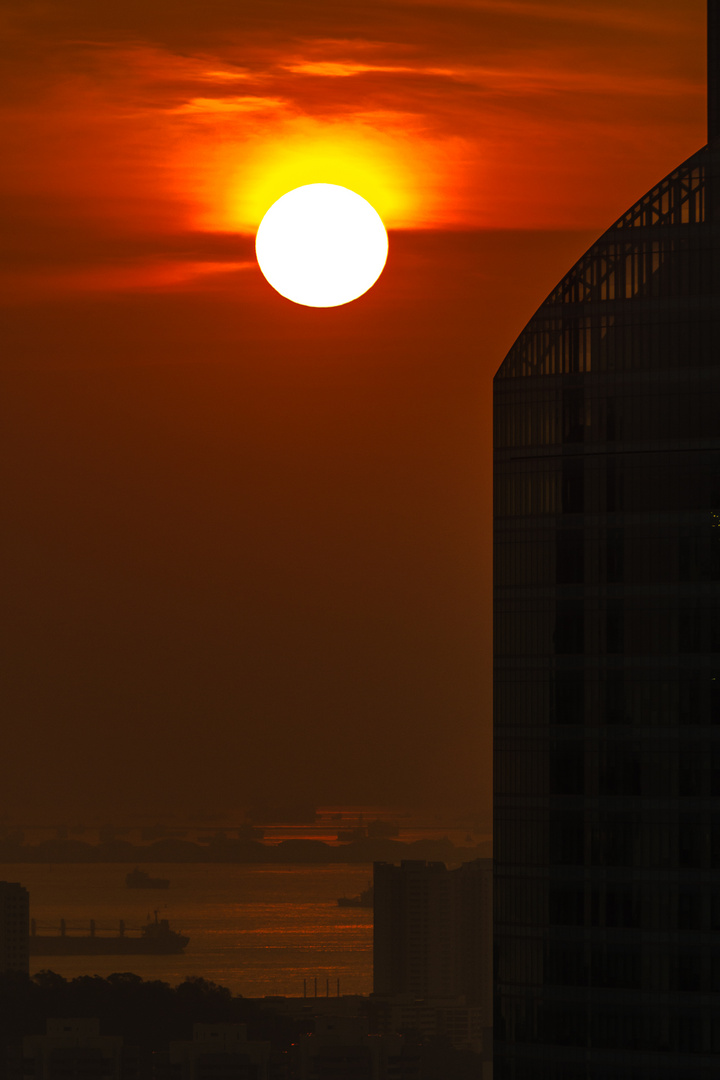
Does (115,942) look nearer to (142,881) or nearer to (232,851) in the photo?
(142,881)

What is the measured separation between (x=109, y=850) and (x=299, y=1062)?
42241 millimetres

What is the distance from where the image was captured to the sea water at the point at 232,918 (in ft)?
449

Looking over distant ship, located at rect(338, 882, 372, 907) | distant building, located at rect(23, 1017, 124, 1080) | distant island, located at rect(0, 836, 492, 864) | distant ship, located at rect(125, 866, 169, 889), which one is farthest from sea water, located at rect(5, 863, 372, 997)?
distant building, located at rect(23, 1017, 124, 1080)

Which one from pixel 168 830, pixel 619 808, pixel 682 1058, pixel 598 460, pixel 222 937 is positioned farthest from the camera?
pixel 222 937

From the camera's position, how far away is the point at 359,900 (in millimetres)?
134250

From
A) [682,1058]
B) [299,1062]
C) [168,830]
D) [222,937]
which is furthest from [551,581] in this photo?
[222,937]

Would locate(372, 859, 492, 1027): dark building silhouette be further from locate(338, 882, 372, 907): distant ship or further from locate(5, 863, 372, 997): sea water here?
locate(5, 863, 372, 997): sea water

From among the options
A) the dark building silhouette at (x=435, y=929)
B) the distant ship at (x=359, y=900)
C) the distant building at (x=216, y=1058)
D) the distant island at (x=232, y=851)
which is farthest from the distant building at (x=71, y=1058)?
the distant ship at (x=359, y=900)

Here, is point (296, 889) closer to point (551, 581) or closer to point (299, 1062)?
point (299, 1062)

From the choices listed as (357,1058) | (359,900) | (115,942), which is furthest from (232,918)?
(357,1058)

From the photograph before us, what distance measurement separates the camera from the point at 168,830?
14600 centimetres

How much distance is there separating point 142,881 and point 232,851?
75.3 feet

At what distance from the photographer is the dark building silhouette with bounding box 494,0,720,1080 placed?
77.0m

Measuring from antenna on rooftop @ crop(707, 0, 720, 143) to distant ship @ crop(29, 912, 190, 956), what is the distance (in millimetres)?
105476
